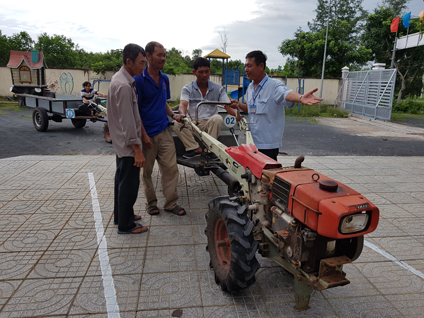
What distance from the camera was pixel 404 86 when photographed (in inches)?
1025

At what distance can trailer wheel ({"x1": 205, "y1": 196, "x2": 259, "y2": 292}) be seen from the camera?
2.52 m

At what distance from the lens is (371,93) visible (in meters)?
17.8

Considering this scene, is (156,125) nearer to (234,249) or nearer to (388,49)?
(234,249)

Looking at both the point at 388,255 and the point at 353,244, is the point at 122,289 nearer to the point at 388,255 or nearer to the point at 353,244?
the point at 353,244

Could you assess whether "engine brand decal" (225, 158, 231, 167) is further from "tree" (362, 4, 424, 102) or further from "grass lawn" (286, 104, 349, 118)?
"tree" (362, 4, 424, 102)

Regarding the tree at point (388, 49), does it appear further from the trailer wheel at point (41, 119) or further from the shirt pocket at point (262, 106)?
the shirt pocket at point (262, 106)

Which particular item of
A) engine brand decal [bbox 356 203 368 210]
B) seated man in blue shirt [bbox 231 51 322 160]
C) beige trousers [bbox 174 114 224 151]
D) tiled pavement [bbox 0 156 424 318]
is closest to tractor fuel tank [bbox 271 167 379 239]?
engine brand decal [bbox 356 203 368 210]

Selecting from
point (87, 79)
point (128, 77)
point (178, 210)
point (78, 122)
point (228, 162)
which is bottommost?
point (178, 210)

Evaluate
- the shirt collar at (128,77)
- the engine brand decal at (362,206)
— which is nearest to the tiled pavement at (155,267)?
the engine brand decal at (362,206)

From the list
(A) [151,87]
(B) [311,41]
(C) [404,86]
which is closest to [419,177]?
(A) [151,87]

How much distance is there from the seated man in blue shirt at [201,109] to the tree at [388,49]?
23659mm

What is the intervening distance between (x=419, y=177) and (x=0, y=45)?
31948 millimetres

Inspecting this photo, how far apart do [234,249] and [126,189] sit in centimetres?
170

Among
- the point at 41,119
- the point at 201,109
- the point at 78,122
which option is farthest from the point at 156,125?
the point at 78,122
